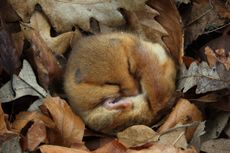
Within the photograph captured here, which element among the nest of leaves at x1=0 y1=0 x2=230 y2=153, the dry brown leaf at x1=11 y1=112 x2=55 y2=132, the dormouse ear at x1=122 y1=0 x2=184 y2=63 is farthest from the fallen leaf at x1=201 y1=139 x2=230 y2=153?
the dry brown leaf at x1=11 y1=112 x2=55 y2=132

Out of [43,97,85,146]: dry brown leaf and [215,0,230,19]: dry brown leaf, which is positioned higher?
[215,0,230,19]: dry brown leaf

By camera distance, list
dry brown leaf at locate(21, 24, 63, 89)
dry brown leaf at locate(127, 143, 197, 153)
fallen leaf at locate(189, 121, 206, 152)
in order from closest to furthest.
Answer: dry brown leaf at locate(127, 143, 197, 153)
fallen leaf at locate(189, 121, 206, 152)
dry brown leaf at locate(21, 24, 63, 89)

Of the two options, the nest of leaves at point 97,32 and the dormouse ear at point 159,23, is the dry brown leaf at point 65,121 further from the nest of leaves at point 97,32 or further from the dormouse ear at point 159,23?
the dormouse ear at point 159,23

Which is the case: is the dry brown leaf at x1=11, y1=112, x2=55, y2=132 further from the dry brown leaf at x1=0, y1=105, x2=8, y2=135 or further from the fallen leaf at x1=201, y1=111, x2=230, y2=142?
the fallen leaf at x1=201, y1=111, x2=230, y2=142

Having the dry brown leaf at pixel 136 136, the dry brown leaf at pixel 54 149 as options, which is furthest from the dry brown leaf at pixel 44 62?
the dry brown leaf at pixel 136 136

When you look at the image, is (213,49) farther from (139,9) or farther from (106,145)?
(106,145)

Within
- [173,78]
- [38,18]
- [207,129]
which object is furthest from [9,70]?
[207,129]

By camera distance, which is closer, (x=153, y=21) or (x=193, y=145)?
(x=193, y=145)
